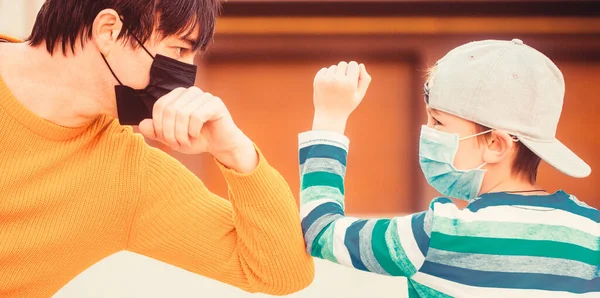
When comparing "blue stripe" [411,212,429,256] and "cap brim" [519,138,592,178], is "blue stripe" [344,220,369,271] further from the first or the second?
"cap brim" [519,138,592,178]

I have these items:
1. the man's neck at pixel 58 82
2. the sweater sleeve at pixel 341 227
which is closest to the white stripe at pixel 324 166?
the sweater sleeve at pixel 341 227

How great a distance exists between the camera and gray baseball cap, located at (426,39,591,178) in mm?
1174

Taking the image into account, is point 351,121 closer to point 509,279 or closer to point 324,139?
point 324,139

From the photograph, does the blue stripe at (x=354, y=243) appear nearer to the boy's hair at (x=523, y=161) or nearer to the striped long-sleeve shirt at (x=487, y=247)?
the striped long-sleeve shirt at (x=487, y=247)

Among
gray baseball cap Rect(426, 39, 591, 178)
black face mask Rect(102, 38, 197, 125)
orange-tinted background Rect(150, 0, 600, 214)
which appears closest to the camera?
gray baseball cap Rect(426, 39, 591, 178)

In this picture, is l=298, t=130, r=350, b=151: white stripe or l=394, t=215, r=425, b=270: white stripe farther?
l=298, t=130, r=350, b=151: white stripe

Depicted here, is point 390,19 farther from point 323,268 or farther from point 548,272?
point 548,272

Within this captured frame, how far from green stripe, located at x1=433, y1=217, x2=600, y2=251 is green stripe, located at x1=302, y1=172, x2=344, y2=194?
0.68ft

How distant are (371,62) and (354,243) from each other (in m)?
2.81

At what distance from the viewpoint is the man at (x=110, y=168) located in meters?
1.25

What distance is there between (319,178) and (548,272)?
0.42 metres

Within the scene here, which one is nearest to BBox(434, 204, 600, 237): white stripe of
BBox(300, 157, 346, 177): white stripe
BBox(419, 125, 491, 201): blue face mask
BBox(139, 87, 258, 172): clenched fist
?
BBox(419, 125, 491, 201): blue face mask

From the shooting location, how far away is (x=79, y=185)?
Answer: 1.30 metres

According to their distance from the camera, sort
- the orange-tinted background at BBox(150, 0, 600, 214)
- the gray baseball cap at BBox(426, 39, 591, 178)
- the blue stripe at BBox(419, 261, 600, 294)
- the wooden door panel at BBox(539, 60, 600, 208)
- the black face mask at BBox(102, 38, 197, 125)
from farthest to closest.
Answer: the wooden door panel at BBox(539, 60, 600, 208) → the orange-tinted background at BBox(150, 0, 600, 214) → the black face mask at BBox(102, 38, 197, 125) → the gray baseball cap at BBox(426, 39, 591, 178) → the blue stripe at BBox(419, 261, 600, 294)
